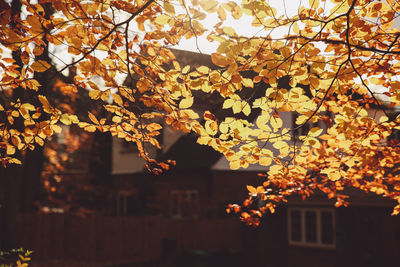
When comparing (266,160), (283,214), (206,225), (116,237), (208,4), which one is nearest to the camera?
(208,4)

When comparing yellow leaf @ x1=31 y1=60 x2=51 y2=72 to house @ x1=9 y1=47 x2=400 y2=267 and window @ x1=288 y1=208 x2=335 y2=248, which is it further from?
window @ x1=288 y1=208 x2=335 y2=248

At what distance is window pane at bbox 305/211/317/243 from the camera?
12.9m

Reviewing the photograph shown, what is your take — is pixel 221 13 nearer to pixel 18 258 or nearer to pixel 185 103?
pixel 185 103

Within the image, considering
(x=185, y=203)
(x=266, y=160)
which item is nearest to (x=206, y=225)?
(x=185, y=203)

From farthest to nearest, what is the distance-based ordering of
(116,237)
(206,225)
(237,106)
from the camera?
1. (206,225)
2. (116,237)
3. (237,106)

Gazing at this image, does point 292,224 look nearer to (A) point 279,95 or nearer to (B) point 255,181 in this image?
(B) point 255,181

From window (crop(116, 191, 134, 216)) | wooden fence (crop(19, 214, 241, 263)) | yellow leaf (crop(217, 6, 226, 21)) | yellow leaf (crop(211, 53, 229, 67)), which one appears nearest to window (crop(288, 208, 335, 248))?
wooden fence (crop(19, 214, 241, 263))

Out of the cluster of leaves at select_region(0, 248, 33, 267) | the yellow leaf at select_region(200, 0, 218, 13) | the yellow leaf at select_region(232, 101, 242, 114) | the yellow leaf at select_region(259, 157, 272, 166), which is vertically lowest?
the cluster of leaves at select_region(0, 248, 33, 267)

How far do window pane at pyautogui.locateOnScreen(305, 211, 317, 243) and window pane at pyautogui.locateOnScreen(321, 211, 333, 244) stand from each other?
293 mm

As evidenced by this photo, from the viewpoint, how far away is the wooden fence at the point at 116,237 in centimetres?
1288

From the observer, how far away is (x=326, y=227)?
12.6 meters

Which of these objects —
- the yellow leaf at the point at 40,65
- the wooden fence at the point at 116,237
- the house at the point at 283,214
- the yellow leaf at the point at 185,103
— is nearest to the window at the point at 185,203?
the house at the point at 283,214

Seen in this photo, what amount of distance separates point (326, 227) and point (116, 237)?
7959 mm

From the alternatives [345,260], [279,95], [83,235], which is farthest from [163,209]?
[279,95]
